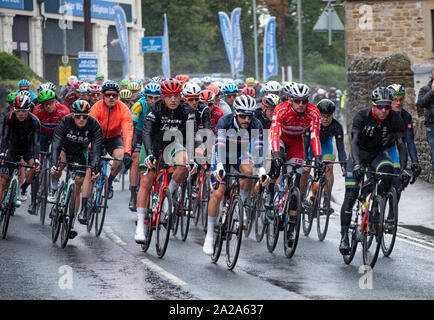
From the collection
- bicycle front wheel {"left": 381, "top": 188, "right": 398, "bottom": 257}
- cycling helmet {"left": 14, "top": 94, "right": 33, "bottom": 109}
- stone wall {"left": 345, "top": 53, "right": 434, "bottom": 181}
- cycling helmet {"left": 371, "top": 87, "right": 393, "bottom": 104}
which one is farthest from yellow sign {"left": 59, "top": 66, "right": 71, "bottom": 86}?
bicycle front wheel {"left": 381, "top": 188, "right": 398, "bottom": 257}

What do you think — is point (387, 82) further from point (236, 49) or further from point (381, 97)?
point (236, 49)

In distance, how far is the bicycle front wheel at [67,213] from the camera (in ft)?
38.5

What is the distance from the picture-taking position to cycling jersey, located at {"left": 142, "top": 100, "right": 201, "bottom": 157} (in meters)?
11.5

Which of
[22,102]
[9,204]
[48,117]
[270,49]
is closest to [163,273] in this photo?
[9,204]

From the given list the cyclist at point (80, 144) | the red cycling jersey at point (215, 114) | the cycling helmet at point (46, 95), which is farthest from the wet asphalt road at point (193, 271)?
the red cycling jersey at point (215, 114)

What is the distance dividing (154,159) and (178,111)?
0.85m

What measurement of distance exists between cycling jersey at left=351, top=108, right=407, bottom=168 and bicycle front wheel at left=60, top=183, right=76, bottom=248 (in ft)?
11.6

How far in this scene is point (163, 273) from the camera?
1005cm

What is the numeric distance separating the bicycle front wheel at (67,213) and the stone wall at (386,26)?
25.4m

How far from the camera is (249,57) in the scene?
274 ft

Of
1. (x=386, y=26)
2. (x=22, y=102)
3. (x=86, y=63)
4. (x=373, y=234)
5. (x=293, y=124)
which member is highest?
(x=386, y=26)

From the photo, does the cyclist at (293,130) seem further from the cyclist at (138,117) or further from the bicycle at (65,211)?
the cyclist at (138,117)

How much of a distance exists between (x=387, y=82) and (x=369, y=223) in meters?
13.7
